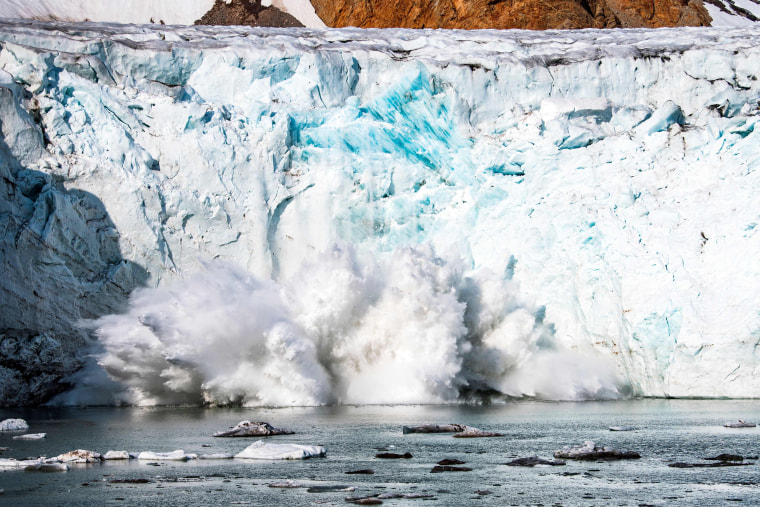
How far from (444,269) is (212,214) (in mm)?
5139

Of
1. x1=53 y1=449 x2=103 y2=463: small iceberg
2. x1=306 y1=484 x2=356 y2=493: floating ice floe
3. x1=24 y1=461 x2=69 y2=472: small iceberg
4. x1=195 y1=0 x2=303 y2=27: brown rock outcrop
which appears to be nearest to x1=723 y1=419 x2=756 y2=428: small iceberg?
x1=306 y1=484 x2=356 y2=493: floating ice floe

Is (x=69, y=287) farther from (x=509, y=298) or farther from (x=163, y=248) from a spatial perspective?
(x=509, y=298)

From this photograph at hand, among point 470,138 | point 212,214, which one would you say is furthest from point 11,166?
point 470,138

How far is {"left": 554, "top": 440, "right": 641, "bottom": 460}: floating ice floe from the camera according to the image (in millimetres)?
11047

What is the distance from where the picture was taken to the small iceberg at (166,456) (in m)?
11.1

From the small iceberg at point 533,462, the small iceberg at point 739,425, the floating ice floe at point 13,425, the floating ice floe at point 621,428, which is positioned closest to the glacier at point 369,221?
the floating ice floe at point 13,425

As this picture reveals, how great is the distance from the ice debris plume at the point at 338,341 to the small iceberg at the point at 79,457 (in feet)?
23.2

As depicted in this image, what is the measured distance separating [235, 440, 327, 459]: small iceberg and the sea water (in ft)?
0.74

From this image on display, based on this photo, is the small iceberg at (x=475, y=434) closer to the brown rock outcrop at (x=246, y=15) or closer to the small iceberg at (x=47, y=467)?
the small iceberg at (x=47, y=467)

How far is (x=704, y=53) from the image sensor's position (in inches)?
905

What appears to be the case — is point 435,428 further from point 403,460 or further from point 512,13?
point 512,13

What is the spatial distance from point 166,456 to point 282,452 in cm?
134

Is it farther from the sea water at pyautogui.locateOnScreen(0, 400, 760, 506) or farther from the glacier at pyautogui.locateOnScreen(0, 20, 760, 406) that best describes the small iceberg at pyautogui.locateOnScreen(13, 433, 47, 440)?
the glacier at pyautogui.locateOnScreen(0, 20, 760, 406)

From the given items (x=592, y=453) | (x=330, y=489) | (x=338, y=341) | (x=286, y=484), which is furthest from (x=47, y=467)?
(x=338, y=341)
